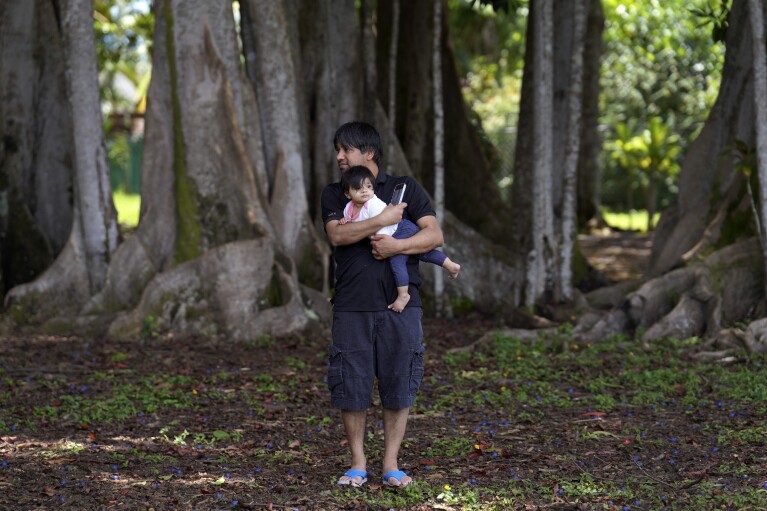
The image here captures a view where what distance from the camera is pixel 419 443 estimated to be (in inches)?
255

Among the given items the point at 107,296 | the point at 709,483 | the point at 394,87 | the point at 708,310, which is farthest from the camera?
the point at 394,87

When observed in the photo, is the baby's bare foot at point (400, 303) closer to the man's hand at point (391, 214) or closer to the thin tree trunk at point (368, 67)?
the man's hand at point (391, 214)

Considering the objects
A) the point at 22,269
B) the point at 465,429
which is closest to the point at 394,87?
the point at 22,269

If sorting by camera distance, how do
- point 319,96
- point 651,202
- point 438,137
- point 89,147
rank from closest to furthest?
point 89,147 → point 438,137 → point 319,96 → point 651,202

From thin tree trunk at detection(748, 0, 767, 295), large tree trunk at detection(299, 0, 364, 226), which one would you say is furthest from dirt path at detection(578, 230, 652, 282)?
thin tree trunk at detection(748, 0, 767, 295)

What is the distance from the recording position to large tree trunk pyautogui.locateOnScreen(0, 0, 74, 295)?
37.0 ft

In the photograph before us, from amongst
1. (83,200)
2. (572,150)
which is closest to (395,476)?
(83,200)

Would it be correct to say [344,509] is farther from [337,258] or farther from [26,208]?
[26,208]

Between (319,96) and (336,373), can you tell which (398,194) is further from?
(319,96)

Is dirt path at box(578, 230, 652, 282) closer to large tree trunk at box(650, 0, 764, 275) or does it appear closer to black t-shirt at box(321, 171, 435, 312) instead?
large tree trunk at box(650, 0, 764, 275)

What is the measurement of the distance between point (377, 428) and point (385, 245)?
1.99 metres

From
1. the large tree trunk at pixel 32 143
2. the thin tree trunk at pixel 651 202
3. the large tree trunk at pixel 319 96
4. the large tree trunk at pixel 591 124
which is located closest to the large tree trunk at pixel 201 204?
the large tree trunk at pixel 32 143

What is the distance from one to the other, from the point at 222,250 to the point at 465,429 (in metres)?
3.86

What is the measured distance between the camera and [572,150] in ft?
37.0
